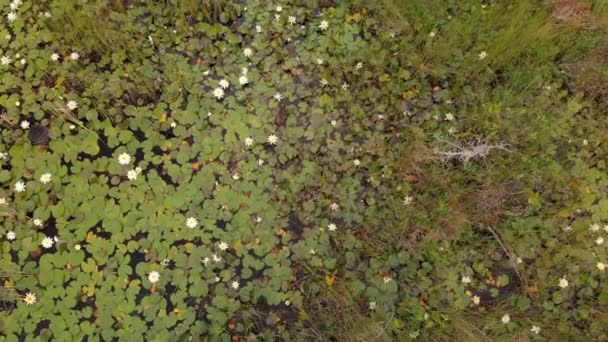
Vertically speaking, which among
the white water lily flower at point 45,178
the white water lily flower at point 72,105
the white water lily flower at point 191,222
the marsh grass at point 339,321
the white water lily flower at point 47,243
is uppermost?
the white water lily flower at point 72,105

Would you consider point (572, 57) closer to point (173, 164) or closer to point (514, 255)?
point (514, 255)

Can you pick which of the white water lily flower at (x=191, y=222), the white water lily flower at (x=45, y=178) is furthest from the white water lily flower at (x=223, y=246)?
the white water lily flower at (x=45, y=178)

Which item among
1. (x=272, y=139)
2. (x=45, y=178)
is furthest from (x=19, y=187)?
(x=272, y=139)

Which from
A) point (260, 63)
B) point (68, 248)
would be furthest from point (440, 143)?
point (68, 248)

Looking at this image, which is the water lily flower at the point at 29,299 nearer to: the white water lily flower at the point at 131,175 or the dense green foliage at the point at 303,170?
the dense green foliage at the point at 303,170

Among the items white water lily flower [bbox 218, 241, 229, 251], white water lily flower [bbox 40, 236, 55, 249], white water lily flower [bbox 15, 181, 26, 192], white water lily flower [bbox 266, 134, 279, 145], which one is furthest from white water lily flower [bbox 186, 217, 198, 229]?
white water lily flower [bbox 15, 181, 26, 192]

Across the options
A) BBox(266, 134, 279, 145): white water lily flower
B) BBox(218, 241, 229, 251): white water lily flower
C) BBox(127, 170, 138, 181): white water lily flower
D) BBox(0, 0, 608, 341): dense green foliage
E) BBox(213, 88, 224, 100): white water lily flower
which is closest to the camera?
BBox(0, 0, 608, 341): dense green foliage

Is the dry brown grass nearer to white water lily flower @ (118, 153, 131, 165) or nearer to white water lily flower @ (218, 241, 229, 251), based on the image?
white water lily flower @ (218, 241, 229, 251)
